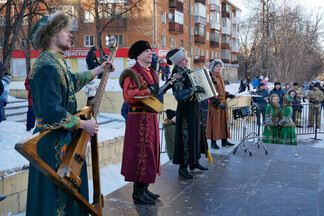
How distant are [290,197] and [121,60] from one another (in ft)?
92.6

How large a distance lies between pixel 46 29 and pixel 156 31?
28984mm

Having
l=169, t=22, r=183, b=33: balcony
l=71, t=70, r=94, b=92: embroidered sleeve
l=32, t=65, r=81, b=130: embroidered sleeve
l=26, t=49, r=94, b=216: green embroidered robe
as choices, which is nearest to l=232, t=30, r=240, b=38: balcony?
l=169, t=22, r=183, b=33: balcony

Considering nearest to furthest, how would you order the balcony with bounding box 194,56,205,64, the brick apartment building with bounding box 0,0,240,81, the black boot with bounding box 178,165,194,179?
the black boot with bounding box 178,165,194,179 → the brick apartment building with bounding box 0,0,240,81 → the balcony with bounding box 194,56,205,64

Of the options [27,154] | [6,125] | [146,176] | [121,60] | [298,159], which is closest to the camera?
[27,154]

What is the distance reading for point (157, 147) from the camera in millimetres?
4070

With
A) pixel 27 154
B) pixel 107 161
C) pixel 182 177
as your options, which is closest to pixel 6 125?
pixel 107 161

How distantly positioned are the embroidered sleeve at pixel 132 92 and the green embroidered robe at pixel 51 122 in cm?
116

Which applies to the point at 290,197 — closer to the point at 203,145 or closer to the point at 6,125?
the point at 203,145

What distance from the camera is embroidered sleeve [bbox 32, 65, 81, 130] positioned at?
2.37 m

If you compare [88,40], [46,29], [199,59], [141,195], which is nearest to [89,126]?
[46,29]

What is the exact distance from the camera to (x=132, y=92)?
379 cm

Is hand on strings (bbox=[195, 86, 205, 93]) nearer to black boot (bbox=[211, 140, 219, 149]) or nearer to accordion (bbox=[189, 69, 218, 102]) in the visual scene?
accordion (bbox=[189, 69, 218, 102])

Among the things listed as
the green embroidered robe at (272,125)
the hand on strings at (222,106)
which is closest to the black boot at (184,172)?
the hand on strings at (222,106)

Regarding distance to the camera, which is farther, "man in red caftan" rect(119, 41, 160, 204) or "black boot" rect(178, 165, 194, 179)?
"black boot" rect(178, 165, 194, 179)
